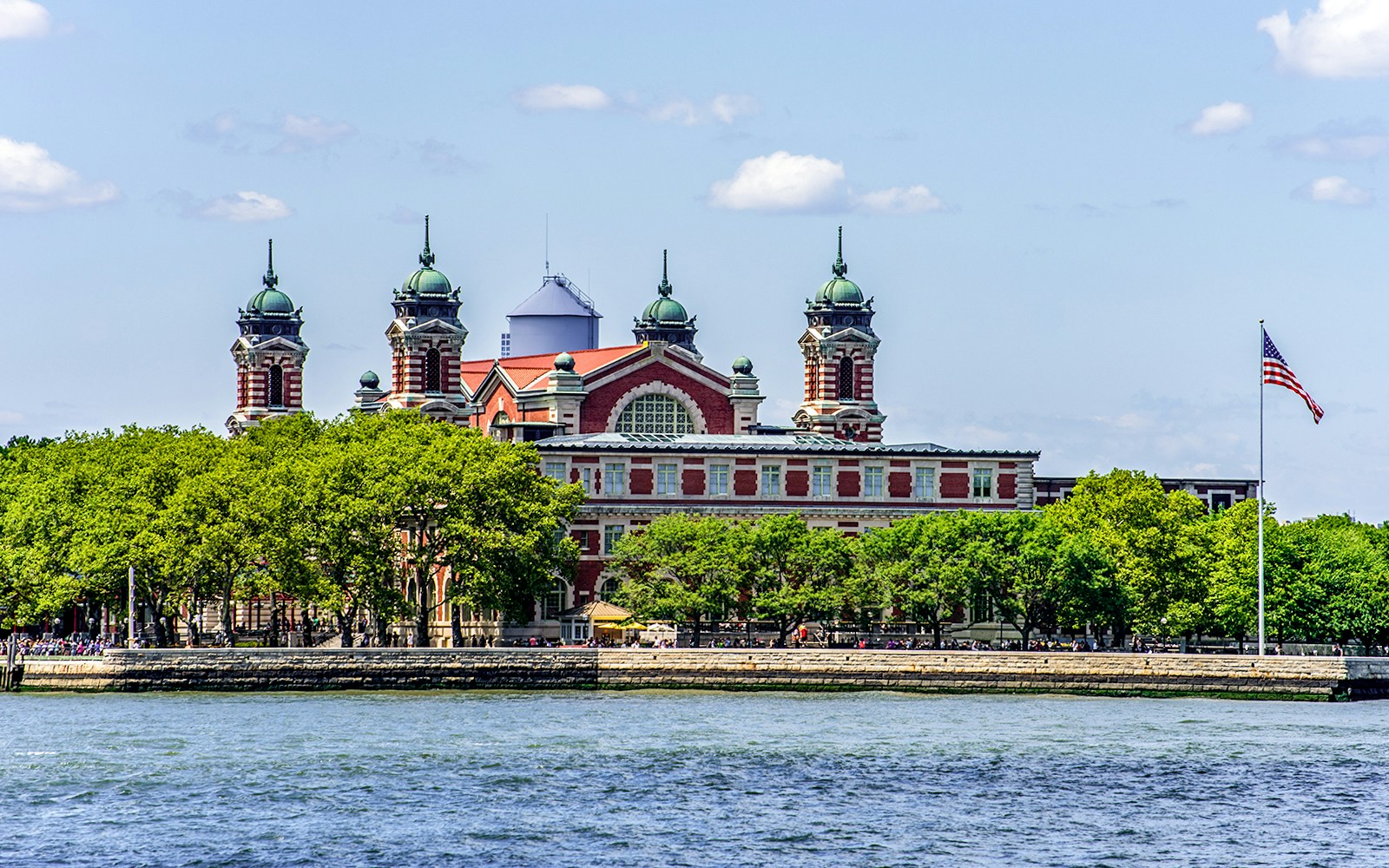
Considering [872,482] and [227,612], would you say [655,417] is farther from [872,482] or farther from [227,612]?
[227,612]

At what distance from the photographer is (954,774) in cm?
6856

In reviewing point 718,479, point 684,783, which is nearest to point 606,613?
point 718,479

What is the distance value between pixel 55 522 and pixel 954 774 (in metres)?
52.0

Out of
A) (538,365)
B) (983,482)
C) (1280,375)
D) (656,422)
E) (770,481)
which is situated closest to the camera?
Answer: (1280,375)

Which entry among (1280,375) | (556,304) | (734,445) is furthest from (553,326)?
(1280,375)

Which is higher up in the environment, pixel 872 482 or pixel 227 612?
pixel 872 482

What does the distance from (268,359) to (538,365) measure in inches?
885

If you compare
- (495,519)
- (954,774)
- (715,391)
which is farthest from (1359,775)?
(715,391)

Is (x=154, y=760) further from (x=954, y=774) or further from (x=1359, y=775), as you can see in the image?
(x=1359, y=775)

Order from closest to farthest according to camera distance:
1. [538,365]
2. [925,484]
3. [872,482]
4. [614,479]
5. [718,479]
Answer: [614,479]
[718,479]
[872,482]
[925,484]
[538,365]

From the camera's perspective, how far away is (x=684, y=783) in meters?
66.3

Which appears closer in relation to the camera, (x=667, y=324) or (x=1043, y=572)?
(x=1043, y=572)

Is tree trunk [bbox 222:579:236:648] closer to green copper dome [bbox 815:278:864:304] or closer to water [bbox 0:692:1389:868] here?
water [bbox 0:692:1389:868]

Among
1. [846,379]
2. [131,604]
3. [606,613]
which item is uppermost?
[846,379]
